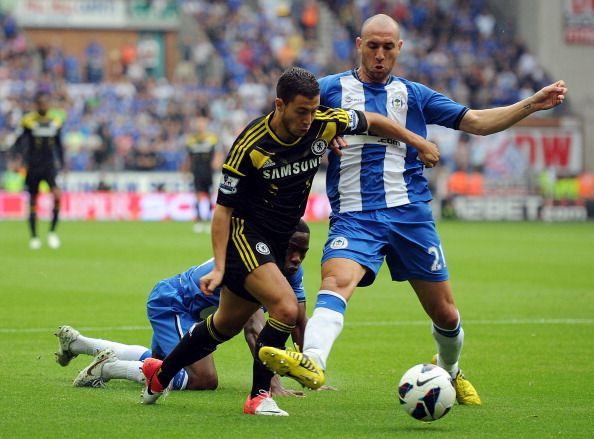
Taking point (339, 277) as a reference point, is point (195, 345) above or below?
below

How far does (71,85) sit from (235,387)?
92.7ft

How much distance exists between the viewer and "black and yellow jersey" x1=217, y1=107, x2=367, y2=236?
6691 millimetres

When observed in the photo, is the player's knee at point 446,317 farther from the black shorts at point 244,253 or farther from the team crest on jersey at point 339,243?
the black shorts at point 244,253

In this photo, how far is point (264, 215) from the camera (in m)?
6.84

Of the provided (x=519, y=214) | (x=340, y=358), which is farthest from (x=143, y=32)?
(x=340, y=358)

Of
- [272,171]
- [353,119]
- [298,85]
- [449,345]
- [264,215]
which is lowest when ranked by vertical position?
[449,345]

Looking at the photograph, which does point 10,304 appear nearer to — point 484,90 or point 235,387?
point 235,387

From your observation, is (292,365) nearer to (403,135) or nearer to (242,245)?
(242,245)

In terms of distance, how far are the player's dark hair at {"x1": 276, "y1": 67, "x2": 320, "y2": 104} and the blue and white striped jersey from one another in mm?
1000

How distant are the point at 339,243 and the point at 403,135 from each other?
2.44 ft

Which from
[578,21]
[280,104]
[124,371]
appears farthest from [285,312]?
[578,21]

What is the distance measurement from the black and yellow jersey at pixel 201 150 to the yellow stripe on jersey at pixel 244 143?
20885 mm

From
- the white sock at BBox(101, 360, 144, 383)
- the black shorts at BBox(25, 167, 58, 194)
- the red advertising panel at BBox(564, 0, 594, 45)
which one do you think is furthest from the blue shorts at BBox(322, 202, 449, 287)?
the red advertising panel at BBox(564, 0, 594, 45)

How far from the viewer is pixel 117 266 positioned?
1791cm
